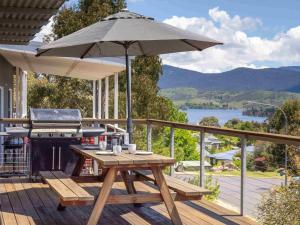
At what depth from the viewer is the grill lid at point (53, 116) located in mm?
8109

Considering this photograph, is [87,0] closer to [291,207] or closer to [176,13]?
[291,207]

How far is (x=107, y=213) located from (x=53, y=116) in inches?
103

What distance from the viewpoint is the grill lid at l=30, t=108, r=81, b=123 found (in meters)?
8.11

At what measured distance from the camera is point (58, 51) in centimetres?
658

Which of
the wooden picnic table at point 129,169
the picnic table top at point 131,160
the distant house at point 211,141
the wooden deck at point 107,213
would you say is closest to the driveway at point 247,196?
the wooden deck at point 107,213

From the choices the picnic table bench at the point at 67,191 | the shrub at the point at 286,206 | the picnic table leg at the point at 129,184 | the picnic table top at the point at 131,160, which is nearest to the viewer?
the picnic table bench at the point at 67,191

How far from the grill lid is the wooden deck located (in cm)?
137

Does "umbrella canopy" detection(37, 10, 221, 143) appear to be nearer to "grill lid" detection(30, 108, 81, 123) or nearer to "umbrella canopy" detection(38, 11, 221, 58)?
"umbrella canopy" detection(38, 11, 221, 58)

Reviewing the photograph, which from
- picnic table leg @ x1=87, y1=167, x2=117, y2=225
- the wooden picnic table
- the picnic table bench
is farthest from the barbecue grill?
picnic table leg @ x1=87, y1=167, x2=117, y2=225

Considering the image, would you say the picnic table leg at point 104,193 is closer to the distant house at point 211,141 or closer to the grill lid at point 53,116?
the distant house at point 211,141

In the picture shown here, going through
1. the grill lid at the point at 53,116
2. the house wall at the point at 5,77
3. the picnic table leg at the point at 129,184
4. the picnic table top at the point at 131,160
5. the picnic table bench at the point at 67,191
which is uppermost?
the house wall at the point at 5,77

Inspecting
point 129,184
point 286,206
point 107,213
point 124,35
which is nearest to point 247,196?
point 286,206

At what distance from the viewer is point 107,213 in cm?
608

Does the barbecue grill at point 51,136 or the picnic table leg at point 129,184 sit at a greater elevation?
the barbecue grill at point 51,136
